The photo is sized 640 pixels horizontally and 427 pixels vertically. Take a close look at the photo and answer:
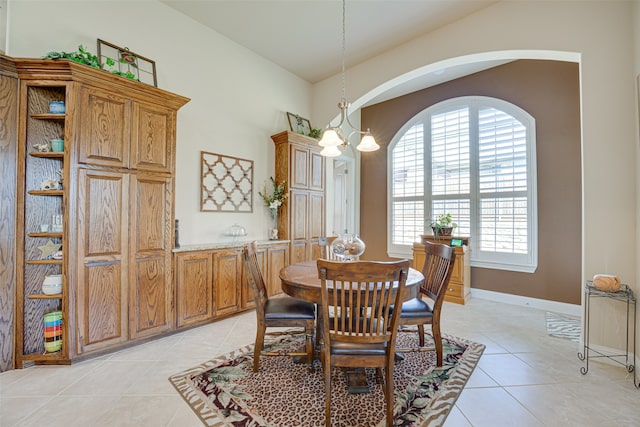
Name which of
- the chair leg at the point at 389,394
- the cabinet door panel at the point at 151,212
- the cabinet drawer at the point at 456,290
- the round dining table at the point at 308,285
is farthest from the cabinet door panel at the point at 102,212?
the cabinet drawer at the point at 456,290

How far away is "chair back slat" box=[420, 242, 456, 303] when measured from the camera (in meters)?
2.28

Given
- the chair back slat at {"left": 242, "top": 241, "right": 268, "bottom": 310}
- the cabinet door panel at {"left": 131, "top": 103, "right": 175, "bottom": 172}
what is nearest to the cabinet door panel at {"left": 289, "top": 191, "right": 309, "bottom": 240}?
the cabinet door panel at {"left": 131, "top": 103, "right": 175, "bottom": 172}

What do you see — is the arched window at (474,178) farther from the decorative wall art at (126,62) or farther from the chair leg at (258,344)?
the decorative wall art at (126,62)

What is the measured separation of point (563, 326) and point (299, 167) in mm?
3925

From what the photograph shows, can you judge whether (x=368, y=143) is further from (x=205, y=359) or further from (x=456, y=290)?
(x=456, y=290)

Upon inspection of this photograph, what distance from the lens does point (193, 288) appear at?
299 cm

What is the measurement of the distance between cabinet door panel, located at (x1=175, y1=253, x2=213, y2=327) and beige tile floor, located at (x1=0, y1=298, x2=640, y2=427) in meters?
0.24

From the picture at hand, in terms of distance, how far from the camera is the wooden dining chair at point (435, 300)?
2230 millimetres

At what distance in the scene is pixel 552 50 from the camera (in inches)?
103

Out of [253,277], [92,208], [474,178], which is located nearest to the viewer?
[253,277]

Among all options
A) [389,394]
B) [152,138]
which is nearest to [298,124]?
[152,138]

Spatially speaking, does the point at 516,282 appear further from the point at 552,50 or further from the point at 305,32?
the point at 305,32

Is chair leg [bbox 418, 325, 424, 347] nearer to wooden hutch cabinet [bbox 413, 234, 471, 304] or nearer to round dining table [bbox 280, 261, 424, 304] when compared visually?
round dining table [bbox 280, 261, 424, 304]

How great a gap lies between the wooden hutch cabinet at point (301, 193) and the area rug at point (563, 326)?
2.93 m
